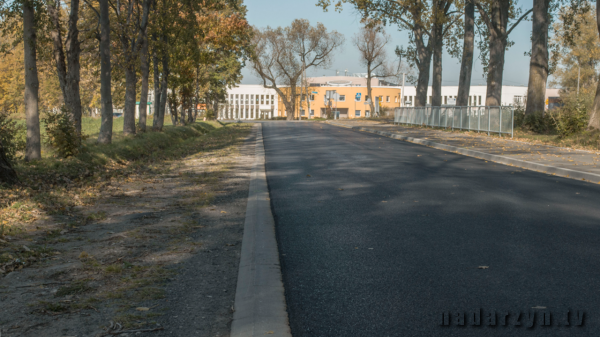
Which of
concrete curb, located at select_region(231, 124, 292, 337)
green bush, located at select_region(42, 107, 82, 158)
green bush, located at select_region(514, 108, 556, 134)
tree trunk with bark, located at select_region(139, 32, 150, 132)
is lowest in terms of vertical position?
concrete curb, located at select_region(231, 124, 292, 337)

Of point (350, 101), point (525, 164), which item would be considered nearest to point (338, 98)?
point (350, 101)

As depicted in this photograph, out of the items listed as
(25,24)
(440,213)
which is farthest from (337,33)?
(440,213)

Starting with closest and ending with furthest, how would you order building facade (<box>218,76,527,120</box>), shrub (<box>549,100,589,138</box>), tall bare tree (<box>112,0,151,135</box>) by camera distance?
shrub (<box>549,100,589,138</box>)
tall bare tree (<box>112,0,151,135</box>)
building facade (<box>218,76,527,120</box>)

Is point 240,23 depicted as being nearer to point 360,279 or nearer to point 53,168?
point 53,168

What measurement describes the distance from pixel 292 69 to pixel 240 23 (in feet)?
131

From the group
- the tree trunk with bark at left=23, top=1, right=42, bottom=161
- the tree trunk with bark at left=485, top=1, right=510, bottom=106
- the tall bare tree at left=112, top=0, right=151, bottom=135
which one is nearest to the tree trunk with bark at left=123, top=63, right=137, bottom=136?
the tall bare tree at left=112, top=0, right=151, bottom=135

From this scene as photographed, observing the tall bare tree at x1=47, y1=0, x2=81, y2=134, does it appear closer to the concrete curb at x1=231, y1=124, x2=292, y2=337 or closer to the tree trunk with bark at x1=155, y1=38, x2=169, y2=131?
the tree trunk with bark at x1=155, y1=38, x2=169, y2=131

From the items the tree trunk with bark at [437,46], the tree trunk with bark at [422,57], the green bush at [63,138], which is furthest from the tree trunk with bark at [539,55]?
the green bush at [63,138]

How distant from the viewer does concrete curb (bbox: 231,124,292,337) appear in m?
3.24

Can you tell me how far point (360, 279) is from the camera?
4211 mm

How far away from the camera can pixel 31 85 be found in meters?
11.4

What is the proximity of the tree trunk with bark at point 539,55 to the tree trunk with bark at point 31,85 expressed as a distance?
22.7 meters

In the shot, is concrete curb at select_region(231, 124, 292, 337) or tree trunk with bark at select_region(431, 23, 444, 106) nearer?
concrete curb at select_region(231, 124, 292, 337)

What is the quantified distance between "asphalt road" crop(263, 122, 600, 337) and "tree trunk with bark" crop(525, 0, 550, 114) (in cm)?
1810
